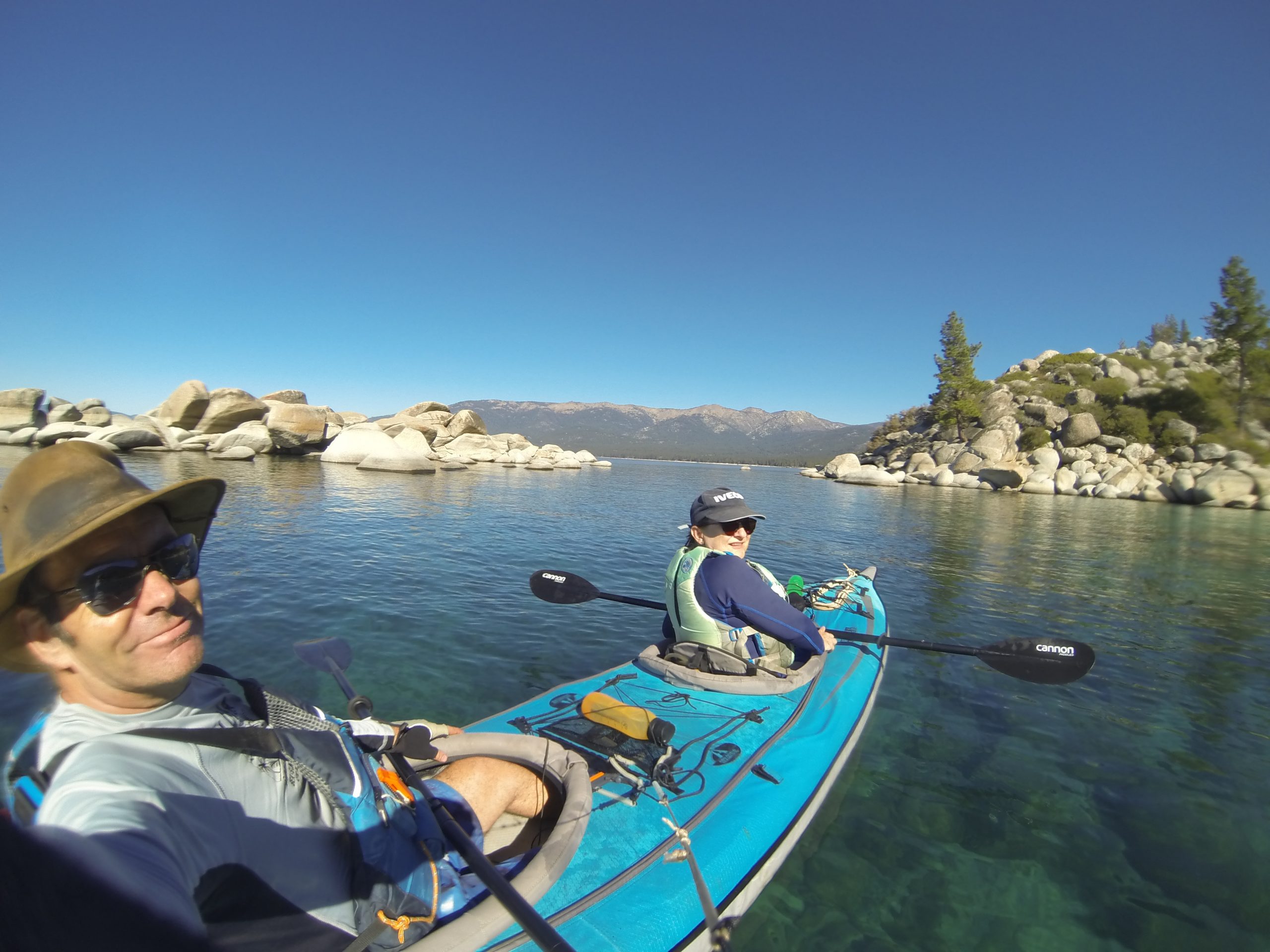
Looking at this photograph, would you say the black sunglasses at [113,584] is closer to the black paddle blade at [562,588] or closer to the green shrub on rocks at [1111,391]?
the black paddle blade at [562,588]

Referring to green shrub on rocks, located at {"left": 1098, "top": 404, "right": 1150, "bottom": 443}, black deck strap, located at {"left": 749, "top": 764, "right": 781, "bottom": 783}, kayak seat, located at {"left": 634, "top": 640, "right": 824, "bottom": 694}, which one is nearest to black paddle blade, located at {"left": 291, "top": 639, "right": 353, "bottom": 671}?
kayak seat, located at {"left": 634, "top": 640, "right": 824, "bottom": 694}

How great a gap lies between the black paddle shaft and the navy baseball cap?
9.74 ft

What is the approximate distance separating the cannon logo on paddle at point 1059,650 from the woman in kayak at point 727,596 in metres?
2.63

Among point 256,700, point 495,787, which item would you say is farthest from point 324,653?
point 256,700

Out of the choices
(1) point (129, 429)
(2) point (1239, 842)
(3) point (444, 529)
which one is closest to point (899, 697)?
(2) point (1239, 842)

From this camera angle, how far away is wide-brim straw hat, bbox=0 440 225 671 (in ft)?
5.17

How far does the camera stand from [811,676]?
18.6ft

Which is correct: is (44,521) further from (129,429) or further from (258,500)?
(129,429)

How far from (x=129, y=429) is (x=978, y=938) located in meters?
48.8

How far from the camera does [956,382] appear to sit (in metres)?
71.7

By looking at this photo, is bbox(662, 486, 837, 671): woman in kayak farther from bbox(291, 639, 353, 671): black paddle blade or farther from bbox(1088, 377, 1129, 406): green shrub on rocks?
bbox(1088, 377, 1129, 406): green shrub on rocks

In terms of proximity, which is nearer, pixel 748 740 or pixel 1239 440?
pixel 748 740

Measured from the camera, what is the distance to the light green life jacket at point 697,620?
17.4 feet

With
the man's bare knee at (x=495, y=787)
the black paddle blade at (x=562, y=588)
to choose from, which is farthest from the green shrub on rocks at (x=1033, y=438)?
the man's bare knee at (x=495, y=787)
